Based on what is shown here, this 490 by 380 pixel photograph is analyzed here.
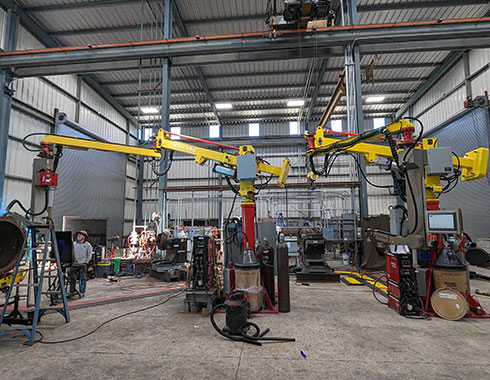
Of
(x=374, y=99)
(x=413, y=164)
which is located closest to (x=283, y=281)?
(x=413, y=164)

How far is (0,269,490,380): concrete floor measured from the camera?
110 inches

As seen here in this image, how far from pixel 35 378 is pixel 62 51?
1276cm

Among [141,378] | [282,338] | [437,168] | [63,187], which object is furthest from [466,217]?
[63,187]

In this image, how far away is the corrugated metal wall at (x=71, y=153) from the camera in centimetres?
1123

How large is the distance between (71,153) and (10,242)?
11.1 meters

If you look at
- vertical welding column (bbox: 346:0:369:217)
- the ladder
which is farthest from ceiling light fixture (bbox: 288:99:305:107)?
the ladder

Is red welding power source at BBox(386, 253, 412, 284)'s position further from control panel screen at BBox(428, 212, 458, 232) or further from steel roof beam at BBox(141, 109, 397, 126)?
steel roof beam at BBox(141, 109, 397, 126)

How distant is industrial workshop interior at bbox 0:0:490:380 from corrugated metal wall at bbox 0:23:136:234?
0.10 meters

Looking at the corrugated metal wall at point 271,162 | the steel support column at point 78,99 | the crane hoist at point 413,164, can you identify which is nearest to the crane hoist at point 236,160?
the crane hoist at point 413,164

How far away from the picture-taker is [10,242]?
4.26 meters

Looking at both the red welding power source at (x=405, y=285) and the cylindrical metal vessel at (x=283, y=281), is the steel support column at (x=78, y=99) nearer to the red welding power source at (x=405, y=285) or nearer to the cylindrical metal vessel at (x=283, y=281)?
the cylindrical metal vessel at (x=283, y=281)

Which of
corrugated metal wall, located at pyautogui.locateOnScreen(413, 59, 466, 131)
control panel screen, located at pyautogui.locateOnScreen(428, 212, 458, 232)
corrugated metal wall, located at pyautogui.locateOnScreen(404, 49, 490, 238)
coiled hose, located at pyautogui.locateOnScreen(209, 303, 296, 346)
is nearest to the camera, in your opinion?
coiled hose, located at pyautogui.locateOnScreen(209, 303, 296, 346)

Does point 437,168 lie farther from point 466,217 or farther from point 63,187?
point 63,187

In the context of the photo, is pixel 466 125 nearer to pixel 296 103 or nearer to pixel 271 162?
pixel 296 103
